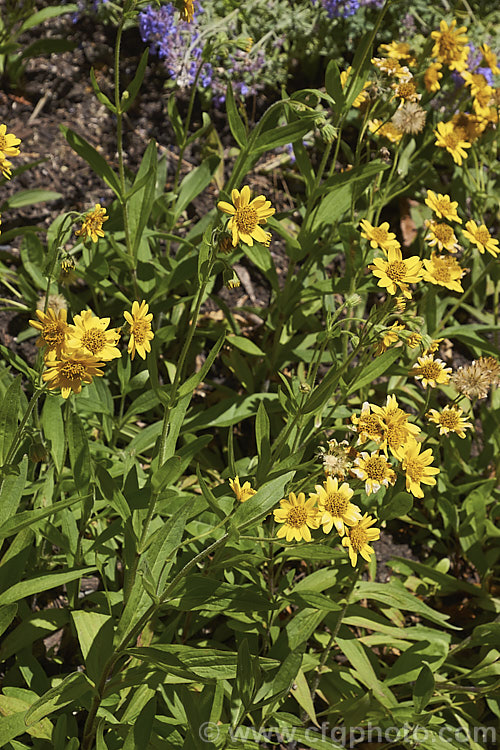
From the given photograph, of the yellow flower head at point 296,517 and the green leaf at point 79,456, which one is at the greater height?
the yellow flower head at point 296,517

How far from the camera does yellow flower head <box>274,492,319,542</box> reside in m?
2.02

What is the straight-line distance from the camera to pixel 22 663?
7.57 feet

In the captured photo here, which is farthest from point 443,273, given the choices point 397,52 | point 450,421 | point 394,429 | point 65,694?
point 65,694

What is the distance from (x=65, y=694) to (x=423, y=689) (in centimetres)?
121

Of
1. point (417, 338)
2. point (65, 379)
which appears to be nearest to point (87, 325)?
point (65, 379)

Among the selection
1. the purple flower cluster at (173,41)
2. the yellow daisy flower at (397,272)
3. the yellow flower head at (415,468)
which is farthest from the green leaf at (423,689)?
the purple flower cluster at (173,41)

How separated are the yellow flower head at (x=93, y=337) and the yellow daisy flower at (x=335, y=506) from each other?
0.72m

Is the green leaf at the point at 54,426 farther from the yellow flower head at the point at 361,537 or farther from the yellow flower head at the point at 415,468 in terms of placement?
the yellow flower head at the point at 415,468

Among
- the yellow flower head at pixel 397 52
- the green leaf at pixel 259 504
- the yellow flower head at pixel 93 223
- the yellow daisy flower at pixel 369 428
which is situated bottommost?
the green leaf at pixel 259 504

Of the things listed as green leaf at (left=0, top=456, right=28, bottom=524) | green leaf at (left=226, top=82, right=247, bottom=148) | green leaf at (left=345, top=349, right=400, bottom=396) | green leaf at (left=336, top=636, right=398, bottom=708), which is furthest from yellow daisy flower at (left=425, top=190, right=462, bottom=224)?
green leaf at (left=0, top=456, right=28, bottom=524)

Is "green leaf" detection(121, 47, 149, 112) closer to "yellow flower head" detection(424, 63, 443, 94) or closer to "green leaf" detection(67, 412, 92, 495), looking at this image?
"green leaf" detection(67, 412, 92, 495)

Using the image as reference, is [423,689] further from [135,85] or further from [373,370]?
[135,85]

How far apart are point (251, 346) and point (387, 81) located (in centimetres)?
138

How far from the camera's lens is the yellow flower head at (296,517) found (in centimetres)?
202
